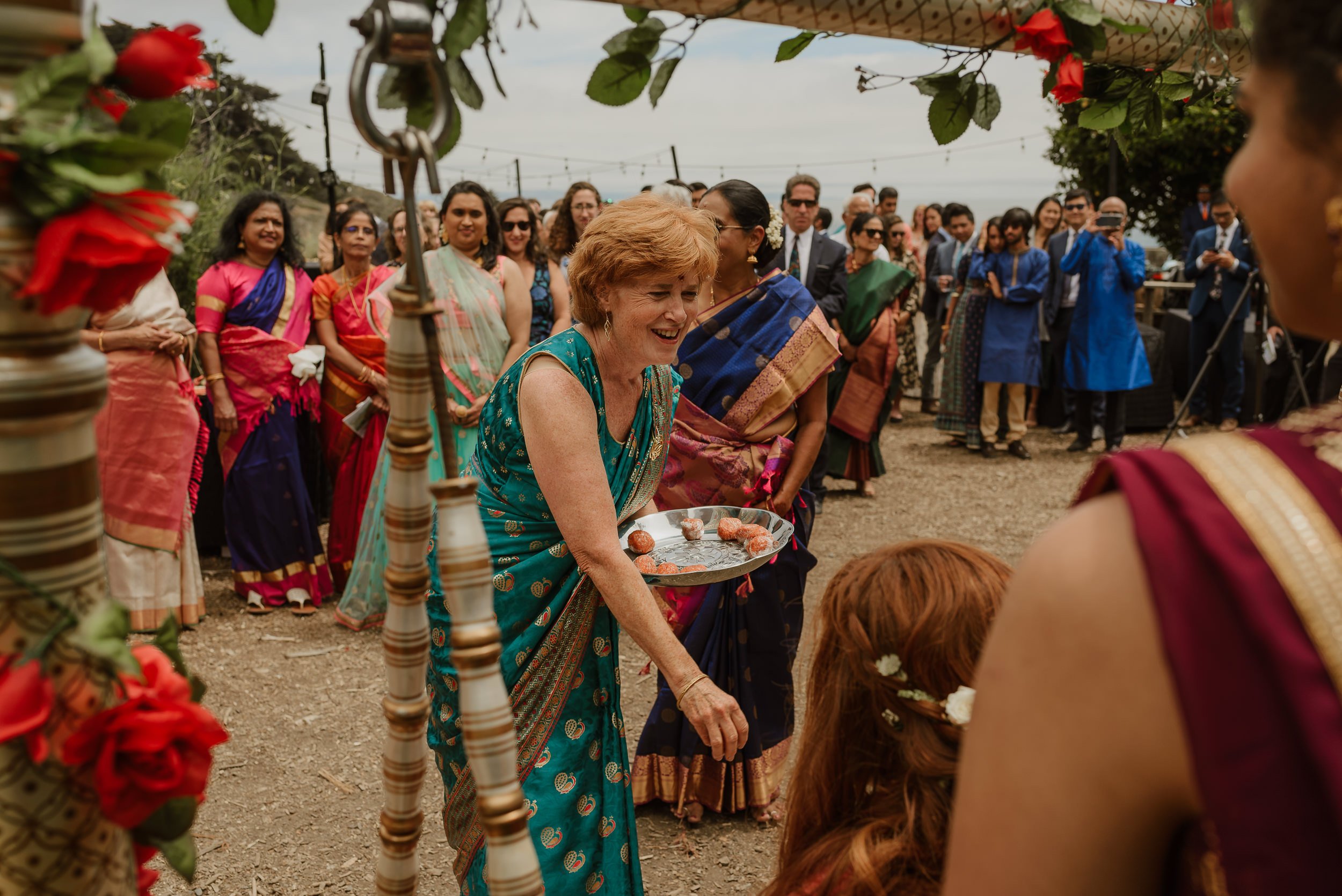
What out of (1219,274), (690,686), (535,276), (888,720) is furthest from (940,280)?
(888,720)

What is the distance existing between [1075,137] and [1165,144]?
1.45m

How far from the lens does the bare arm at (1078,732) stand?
610 millimetres

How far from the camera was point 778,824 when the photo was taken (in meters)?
3.43

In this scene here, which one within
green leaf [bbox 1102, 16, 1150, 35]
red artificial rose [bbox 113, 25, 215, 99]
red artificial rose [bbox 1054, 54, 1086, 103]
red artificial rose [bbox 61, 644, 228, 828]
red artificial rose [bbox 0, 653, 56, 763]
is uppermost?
Result: green leaf [bbox 1102, 16, 1150, 35]

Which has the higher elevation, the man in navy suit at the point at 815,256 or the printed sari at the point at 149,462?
the man in navy suit at the point at 815,256

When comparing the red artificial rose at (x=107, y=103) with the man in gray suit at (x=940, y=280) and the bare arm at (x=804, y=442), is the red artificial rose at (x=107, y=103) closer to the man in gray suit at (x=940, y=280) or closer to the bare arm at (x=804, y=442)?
the bare arm at (x=804, y=442)

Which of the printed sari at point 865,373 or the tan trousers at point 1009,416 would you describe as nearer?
the printed sari at point 865,373

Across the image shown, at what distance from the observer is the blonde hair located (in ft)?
7.14

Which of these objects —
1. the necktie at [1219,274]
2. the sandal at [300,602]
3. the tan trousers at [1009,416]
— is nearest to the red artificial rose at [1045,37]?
the sandal at [300,602]

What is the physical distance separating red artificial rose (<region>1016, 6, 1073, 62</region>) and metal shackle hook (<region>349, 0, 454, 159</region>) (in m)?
0.88

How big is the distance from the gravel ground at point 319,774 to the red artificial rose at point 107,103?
129 centimetres

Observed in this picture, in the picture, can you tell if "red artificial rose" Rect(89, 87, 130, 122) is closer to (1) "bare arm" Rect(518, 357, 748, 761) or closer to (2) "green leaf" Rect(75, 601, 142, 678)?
(2) "green leaf" Rect(75, 601, 142, 678)

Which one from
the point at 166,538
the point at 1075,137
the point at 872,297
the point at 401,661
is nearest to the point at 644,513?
the point at 401,661

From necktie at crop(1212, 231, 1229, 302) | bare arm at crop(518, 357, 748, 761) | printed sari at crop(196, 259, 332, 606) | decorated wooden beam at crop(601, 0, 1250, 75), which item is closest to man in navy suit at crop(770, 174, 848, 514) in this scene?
printed sari at crop(196, 259, 332, 606)
